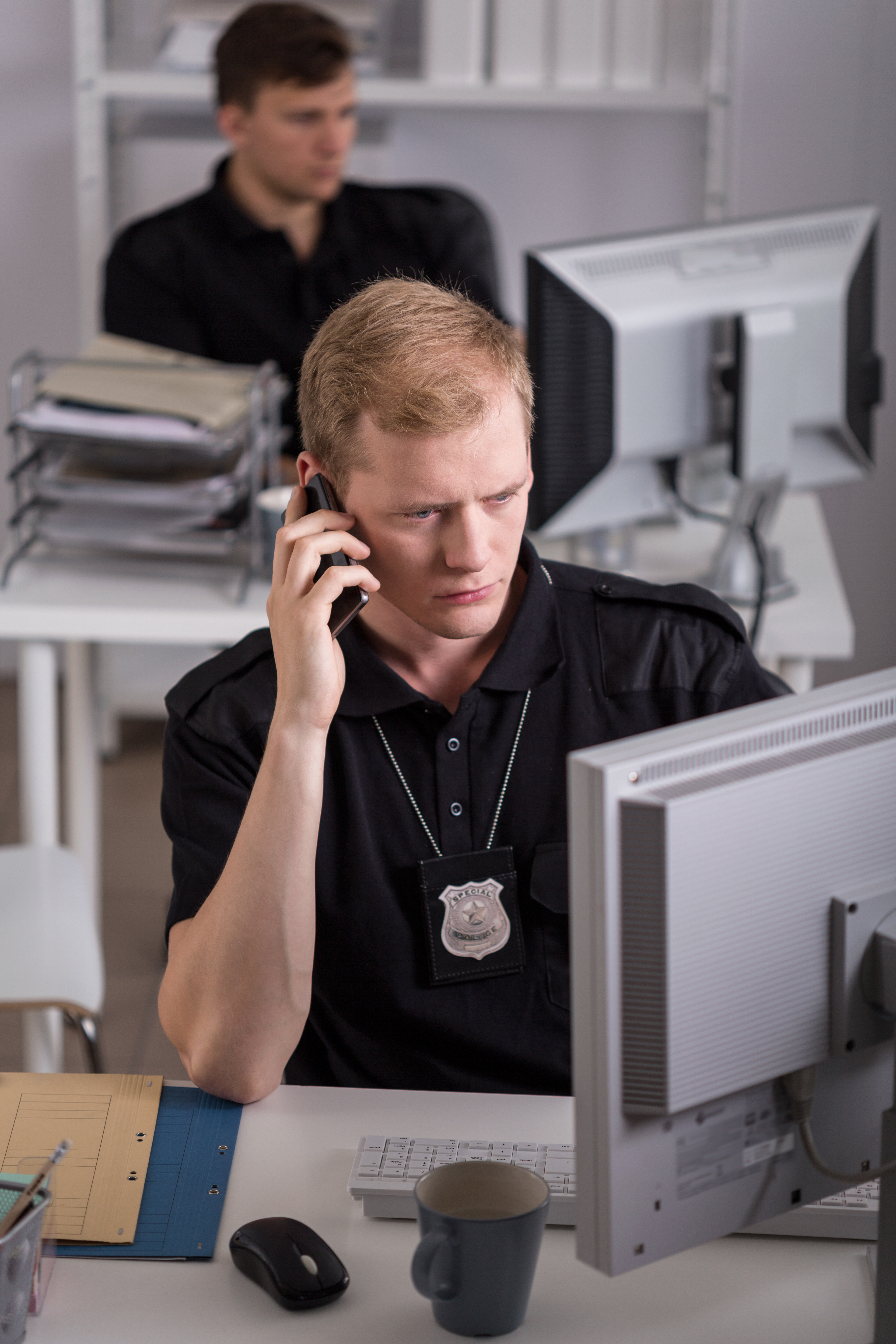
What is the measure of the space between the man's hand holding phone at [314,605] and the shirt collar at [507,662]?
24mm

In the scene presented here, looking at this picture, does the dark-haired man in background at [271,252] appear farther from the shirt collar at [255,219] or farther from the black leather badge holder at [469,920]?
the black leather badge holder at [469,920]

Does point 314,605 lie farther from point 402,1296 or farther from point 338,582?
point 402,1296

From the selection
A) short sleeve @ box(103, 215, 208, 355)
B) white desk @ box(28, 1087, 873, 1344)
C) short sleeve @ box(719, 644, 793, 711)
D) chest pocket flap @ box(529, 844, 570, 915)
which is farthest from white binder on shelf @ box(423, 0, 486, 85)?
white desk @ box(28, 1087, 873, 1344)

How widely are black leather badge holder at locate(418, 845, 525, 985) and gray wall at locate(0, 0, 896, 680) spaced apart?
7.82 ft

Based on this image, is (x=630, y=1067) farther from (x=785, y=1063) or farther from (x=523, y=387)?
(x=523, y=387)

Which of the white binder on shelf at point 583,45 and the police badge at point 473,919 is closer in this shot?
the police badge at point 473,919

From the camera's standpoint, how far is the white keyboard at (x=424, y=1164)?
3.30 ft

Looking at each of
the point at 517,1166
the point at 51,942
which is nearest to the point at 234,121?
the point at 51,942

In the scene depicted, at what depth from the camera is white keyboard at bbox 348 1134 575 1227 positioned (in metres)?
1.01

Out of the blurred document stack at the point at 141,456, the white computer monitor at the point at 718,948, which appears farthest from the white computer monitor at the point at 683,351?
the white computer monitor at the point at 718,948

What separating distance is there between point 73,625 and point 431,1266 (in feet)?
4.41

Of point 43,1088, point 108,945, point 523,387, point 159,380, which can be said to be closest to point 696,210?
point 159,380

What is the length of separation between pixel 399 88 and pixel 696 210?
760 mm

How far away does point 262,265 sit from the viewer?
9.73 ft
